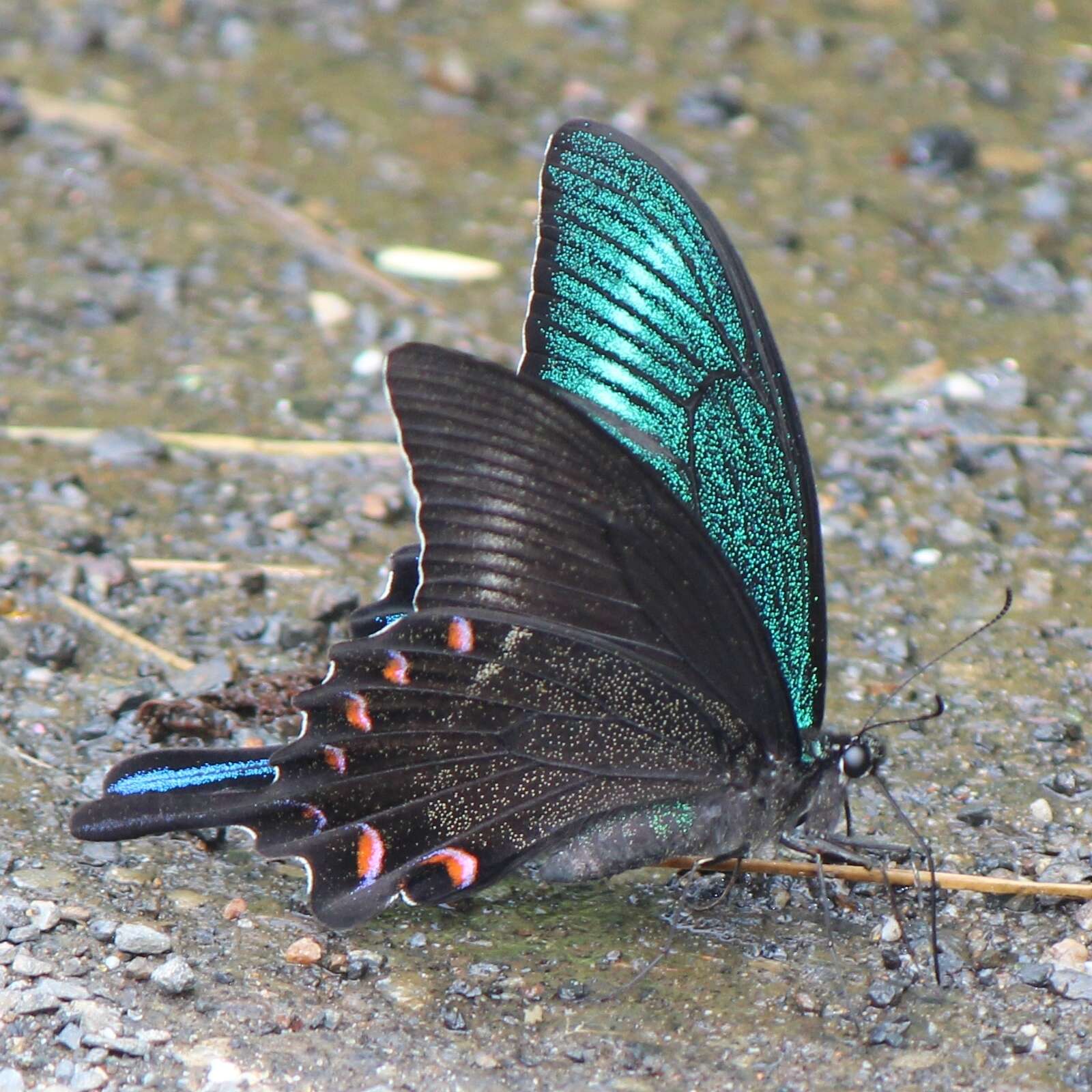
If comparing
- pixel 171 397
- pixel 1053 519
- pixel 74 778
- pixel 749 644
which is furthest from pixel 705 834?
pixel 171 397

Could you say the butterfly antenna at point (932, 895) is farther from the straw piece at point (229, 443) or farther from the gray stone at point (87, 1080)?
the straw piece at point (229, 443)

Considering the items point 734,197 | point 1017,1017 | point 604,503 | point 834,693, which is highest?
point 734,197

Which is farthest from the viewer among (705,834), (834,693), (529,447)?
(834,693)

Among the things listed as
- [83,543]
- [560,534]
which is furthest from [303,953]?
[83,543]

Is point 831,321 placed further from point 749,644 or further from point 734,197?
point 749,644

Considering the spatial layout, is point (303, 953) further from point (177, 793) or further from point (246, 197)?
point (246, 197)

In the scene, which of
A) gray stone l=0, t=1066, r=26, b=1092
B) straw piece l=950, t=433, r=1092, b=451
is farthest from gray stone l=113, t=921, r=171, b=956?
straw piece l=950, t=433, r=1092, b=451
